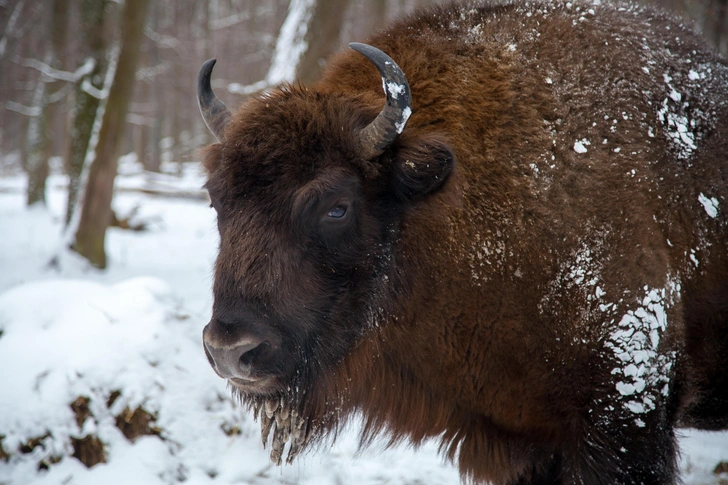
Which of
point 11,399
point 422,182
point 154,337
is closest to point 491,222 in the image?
point 422,182

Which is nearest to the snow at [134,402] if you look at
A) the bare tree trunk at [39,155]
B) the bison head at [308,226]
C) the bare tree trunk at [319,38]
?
the bison head at [308,226]

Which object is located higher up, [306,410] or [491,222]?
[491,222]

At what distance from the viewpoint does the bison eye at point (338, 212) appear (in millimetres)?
2477

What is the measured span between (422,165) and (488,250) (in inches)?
21.2

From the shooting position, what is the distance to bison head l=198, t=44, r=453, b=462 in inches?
93.0

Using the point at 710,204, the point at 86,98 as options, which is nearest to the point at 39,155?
the point at 86,98

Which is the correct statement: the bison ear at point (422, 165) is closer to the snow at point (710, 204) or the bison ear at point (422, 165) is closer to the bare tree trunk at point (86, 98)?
the snow at point (710, 204)

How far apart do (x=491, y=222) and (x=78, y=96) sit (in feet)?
29.2

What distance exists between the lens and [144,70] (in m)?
14.5

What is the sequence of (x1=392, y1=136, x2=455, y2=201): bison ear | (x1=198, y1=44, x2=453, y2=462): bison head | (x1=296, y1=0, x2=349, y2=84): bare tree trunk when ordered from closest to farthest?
(x1=198, y1=44, x2=453, y2=462): bison head → (x1=392, y1=136, x2=455, y2=201): bison ear → (x1=296, y1=0, x2=349, y2=84): bare tree trunk

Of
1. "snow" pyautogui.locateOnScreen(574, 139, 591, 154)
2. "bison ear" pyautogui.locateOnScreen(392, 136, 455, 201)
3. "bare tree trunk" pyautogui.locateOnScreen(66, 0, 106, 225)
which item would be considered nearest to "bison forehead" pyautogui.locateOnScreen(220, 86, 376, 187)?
"bison ear" pyautogui.locateOnScreen(392, 136, 455, 201)

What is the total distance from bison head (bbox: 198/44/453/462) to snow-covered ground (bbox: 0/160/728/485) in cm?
78

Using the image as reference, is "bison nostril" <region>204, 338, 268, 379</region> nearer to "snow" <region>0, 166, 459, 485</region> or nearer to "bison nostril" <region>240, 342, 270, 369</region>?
"bison nostril" <region>240, 342, 270, 369</region>

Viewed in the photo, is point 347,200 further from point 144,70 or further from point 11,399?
point 144,70
